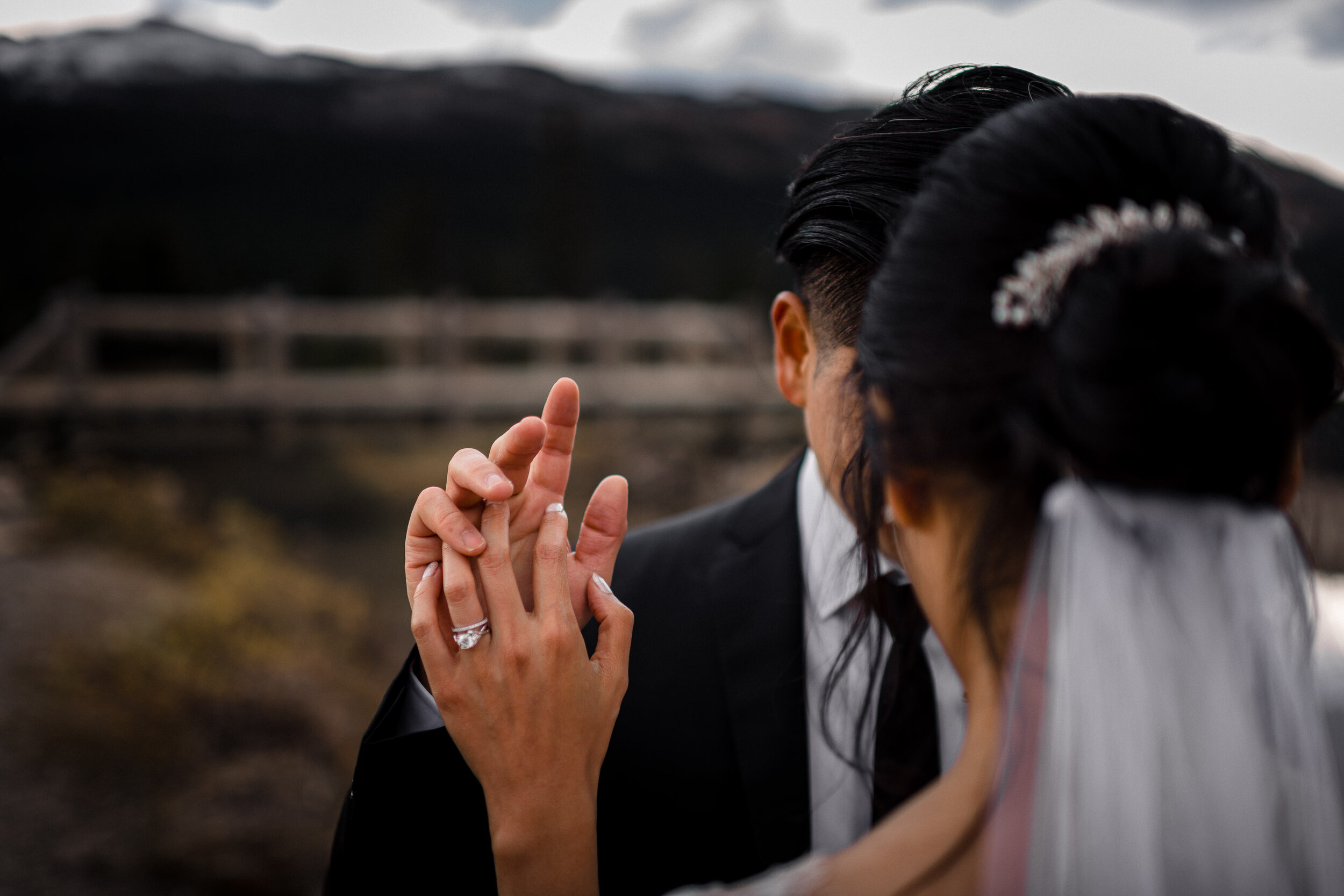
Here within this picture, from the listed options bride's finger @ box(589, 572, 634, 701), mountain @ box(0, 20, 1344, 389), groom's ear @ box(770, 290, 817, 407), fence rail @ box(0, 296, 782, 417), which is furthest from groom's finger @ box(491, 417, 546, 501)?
fence rail @ box(0, 296, 782, 417)

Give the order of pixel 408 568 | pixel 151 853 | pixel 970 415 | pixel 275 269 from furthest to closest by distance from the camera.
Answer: pixel 275 269, pixel 151 853, pixel 408 568, pixel 970 415

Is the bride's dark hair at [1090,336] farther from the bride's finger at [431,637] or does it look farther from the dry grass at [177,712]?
the dry grass at [177,712]

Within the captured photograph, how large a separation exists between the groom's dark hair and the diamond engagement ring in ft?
2.88

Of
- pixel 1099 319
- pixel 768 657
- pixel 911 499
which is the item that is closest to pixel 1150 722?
pixel 911 499

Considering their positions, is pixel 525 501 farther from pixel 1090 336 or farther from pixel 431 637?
pixel 1090 336

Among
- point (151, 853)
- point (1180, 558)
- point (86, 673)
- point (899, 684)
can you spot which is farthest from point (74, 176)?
point (1180, 558)

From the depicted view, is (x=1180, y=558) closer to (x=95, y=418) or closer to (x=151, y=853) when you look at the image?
(x=151, y=853)

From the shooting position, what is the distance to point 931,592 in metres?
0.97

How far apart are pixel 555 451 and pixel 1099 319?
0.86 m

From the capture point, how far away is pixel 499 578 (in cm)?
114

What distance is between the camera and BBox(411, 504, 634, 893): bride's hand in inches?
42.8

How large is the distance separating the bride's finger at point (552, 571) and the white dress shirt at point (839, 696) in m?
0.39

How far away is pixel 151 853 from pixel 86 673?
4.48 ft

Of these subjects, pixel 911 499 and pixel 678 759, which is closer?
pixel 911 499
